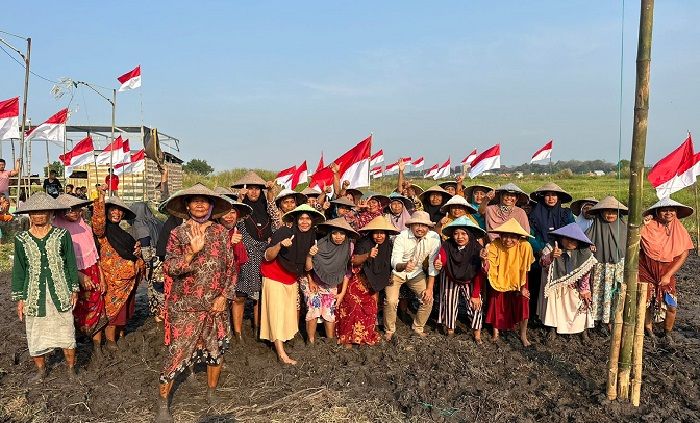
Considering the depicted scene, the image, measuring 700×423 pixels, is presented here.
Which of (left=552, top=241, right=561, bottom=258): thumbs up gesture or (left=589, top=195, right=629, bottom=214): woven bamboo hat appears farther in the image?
(left=589, top=195, right=629, bottom=214): woven bamboo hat

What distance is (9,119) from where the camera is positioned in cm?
1073

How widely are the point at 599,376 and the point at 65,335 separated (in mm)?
4926

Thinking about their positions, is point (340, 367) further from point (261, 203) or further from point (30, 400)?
point (30, 400)

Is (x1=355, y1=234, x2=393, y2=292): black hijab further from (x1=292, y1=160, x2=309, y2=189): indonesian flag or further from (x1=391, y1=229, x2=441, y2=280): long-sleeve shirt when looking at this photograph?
(x1=292, y1=160, x2=309, y2=189): indonesian flag

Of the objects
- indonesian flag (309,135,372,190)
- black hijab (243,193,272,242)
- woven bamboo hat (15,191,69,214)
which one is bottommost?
black hijab (243,193,272,242)

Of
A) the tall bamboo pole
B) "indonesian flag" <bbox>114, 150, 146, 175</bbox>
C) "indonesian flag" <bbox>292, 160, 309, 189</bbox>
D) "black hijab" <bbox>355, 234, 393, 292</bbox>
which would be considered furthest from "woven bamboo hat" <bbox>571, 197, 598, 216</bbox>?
"indonesian flag" <bbox>114, 150, 146, 175</bbox>

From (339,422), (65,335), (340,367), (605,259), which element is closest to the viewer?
(339,422)

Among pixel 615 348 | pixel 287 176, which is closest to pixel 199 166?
pixel 287 176

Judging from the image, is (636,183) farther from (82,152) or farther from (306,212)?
(82,152)

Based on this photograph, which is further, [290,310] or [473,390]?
[290,310]

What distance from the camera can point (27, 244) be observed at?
14.8ft

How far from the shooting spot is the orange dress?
554 cm

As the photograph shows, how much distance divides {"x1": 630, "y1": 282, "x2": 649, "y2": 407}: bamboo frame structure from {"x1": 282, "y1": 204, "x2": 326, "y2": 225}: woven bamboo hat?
9.74 ft

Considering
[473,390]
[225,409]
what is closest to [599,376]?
[473,390]
